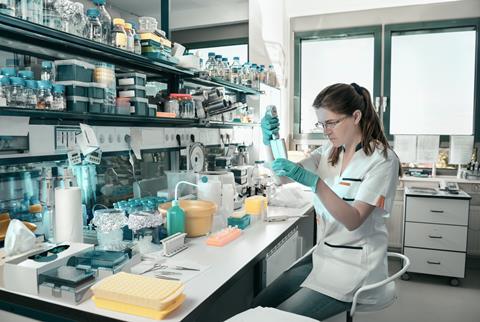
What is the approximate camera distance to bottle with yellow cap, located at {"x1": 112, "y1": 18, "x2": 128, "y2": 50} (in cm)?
175

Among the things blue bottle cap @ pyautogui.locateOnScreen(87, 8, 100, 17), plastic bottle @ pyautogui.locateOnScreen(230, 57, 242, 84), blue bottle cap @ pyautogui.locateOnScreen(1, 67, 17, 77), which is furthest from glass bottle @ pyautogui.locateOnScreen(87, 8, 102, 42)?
plastic bottle @ pyautogui.locateOnScreen(230, 57, 242, 84)

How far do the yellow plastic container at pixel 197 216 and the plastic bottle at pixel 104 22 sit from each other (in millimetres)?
827

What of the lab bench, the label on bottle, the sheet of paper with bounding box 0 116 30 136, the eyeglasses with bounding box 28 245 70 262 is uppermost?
the label on bottle

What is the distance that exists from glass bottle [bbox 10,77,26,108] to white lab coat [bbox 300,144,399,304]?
53.9 inches

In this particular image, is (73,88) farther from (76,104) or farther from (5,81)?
(5,81)

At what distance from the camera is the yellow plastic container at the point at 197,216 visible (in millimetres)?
1813

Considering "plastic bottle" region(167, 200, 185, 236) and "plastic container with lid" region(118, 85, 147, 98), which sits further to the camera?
"plastic container with lid" region(118, 85, 147, 98)

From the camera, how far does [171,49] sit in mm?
2186

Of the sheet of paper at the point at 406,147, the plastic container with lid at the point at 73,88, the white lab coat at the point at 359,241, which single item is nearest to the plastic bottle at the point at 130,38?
the plastic container with lid at the point at 73,88

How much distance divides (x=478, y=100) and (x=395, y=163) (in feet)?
9.49

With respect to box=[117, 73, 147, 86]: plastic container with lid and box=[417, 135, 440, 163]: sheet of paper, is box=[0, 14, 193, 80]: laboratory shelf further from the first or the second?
box=[417, 135, 440, 163]: sheet of paper

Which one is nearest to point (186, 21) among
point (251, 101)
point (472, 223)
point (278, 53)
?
point (278, 53)

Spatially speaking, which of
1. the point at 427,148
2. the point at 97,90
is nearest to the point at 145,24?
the point at 97,90

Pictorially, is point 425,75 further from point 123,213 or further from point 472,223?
point 123,213
